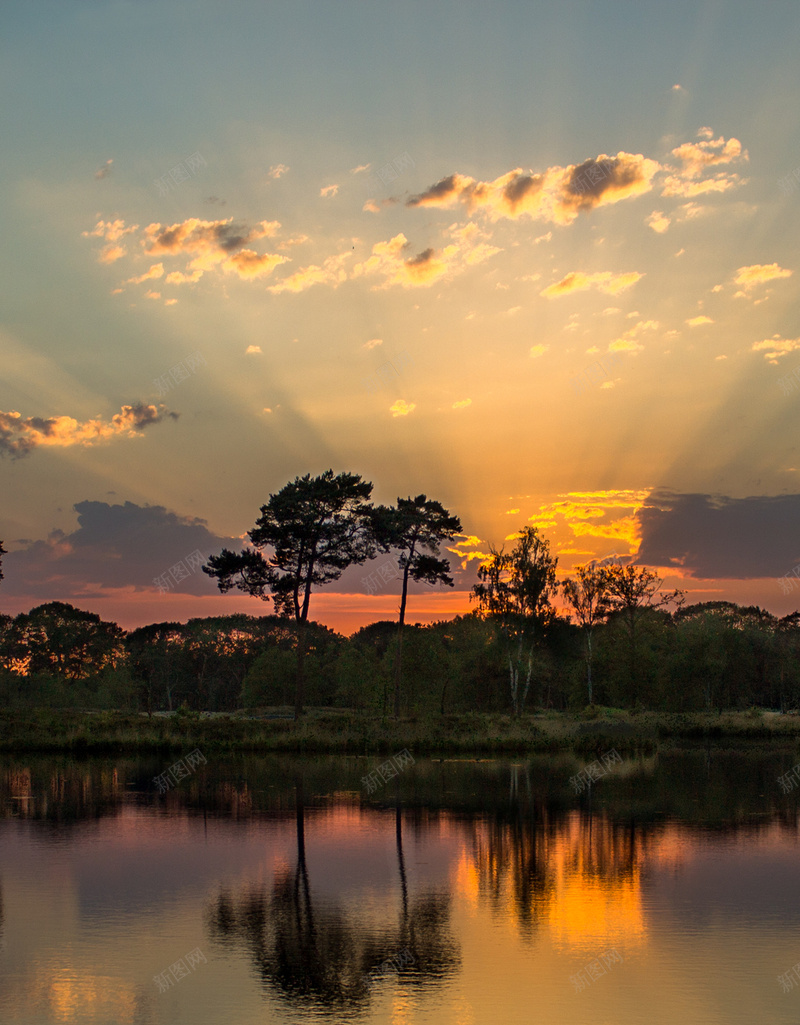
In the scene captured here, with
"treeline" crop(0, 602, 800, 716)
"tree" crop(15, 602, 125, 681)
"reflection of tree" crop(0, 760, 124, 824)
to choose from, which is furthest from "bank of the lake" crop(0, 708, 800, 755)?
"tree" crop(15, 602, 125, 681)

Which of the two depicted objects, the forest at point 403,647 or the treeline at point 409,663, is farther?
the treeline at point 409,663

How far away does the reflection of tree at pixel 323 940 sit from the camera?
31.0ft

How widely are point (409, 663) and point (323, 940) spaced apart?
7692cm

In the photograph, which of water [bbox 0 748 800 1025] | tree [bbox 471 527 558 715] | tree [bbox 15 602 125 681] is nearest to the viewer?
water [bbox 0 748 800 1025]

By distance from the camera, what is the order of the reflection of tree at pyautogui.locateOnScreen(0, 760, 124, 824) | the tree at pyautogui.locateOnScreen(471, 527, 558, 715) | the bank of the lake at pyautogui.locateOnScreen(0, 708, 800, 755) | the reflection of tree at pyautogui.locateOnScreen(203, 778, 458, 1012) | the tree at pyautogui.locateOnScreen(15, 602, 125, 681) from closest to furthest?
the reflection of tree at pyautogui.locateOnScreen(203, 778, 458, 1012) → the reflection of tree at pyautogui.locateOnScreen(0, 760, 124, 824) → the bank of the lake at pyautogui.locateOnScreen(0, 708, 800, 755) → the tree at pyautogui.locateOnScreen(471, 527, 558, 715) → the tree at pyautogui.locateOnScreen(15, 602, 125, 681)

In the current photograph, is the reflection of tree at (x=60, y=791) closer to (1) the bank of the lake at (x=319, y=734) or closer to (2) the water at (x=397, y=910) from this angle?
(2) the water at (x=397, y=910)

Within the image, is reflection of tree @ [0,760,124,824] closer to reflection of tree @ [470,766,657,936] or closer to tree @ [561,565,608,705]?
reflection of tree @ [470,766,657,936]

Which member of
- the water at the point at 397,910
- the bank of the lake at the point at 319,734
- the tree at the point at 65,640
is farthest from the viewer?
the tree at the point at 65,640

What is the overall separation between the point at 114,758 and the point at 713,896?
31.4 m

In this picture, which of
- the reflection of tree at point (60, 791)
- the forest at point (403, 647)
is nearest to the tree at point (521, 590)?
the forest at point (403, 647)

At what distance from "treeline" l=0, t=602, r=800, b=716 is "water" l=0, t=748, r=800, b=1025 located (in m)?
49.5

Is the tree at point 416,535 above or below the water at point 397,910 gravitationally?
above

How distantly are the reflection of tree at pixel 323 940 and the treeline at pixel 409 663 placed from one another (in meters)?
58.0

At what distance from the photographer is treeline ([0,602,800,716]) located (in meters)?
84.4
